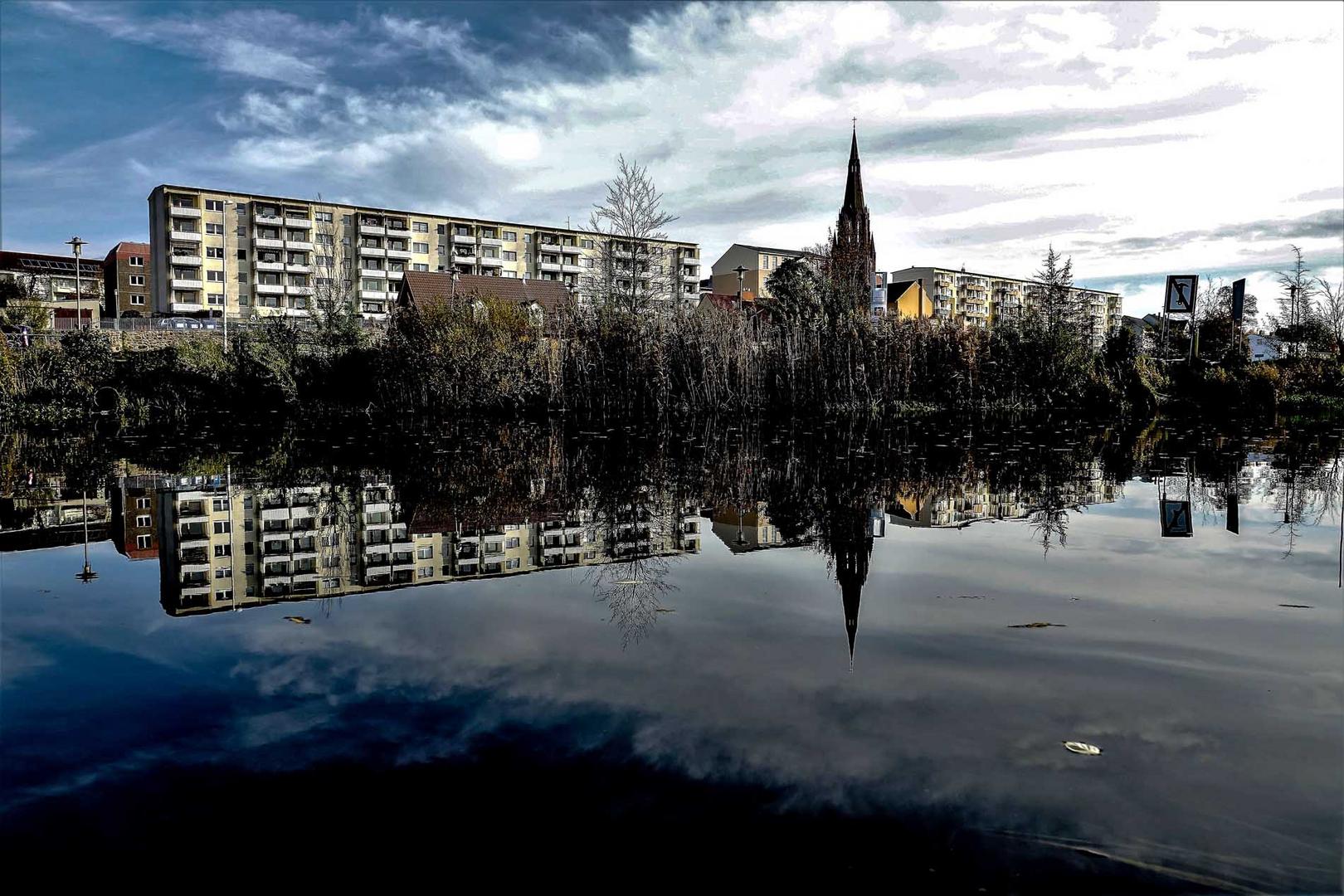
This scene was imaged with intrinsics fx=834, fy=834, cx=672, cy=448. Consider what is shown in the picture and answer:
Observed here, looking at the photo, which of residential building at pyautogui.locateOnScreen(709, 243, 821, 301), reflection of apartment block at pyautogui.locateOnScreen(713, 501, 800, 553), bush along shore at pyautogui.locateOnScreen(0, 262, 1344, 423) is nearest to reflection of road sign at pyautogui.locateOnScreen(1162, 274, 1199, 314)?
bush along shore at pyautogui.locateOnScreen(0, 262, 1344, 423)

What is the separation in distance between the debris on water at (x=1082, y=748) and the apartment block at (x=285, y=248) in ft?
201

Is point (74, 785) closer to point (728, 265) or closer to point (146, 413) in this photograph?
point (146, 413)

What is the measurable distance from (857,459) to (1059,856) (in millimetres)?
9401

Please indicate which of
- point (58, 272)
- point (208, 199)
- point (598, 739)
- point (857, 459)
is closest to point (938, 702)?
point (598, 739)

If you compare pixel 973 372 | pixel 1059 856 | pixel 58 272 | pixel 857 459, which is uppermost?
pixel 58 272

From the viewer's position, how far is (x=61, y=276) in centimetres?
7969

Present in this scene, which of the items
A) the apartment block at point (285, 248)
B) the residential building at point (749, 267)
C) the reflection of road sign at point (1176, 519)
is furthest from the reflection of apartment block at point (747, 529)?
the residential building at point (749, 267)

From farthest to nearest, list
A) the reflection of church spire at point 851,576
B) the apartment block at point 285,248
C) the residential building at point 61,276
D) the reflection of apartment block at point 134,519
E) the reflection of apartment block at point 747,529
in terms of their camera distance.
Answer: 1. the residential building at point 61,276
2. the apartment block at point 285,248
3. the reflection of apartment block at point 134,519
4. the reflection of apartment block at point 747,529
5. the reflection of church spire at point 851,576

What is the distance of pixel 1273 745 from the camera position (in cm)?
273

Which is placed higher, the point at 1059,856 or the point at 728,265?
the point at 728,265

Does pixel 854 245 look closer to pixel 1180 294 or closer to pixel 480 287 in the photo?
pixel 1180 294

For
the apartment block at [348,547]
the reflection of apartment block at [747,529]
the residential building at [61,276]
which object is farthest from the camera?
the residential building at [61,276]

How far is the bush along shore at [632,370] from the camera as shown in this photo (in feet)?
66.4

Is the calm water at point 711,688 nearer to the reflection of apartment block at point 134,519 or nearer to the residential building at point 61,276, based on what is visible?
the reflection of apartment block at point 134,519
